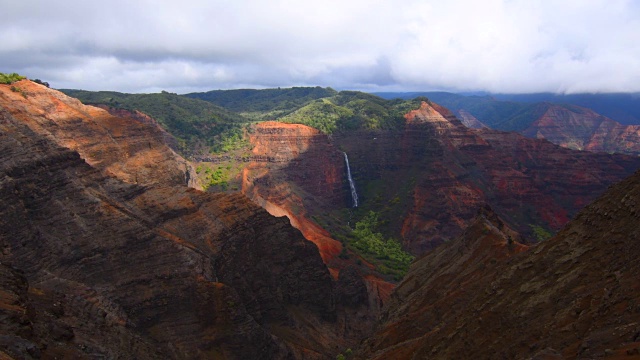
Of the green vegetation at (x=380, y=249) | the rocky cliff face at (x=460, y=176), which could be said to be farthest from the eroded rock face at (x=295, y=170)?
the green vegetation at (x=380, y=249)

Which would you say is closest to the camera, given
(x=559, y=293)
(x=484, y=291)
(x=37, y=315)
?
(x=559, y=293)

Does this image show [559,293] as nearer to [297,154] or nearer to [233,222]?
A: [233,222]

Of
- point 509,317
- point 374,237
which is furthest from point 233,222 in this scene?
point 374,237

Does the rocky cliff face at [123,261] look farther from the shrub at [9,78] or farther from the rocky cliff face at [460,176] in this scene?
the rocky cliff face at [460,176]

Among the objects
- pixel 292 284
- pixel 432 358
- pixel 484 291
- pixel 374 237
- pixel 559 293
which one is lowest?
pixel 374 237

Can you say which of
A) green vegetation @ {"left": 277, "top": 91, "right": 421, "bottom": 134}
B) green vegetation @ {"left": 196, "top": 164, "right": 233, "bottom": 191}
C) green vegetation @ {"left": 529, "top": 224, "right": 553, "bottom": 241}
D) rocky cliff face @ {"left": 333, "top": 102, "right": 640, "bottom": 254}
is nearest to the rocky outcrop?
green vegetation @ {"left": 196, "top": 164, "right": 233, "bottom": 191}

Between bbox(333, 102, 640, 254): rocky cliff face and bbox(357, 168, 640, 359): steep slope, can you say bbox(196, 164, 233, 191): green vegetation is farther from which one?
bbox(357, 168, 640, 359): steep slope

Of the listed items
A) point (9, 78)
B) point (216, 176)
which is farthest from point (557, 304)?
point (216, 176)

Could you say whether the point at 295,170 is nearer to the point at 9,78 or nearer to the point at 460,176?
the point at 460,176
